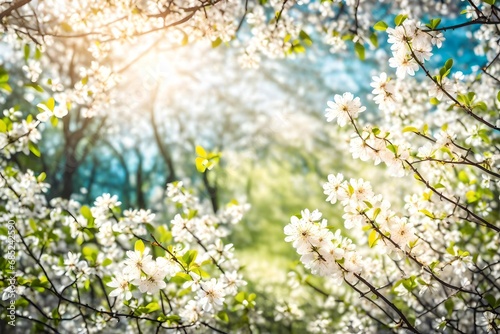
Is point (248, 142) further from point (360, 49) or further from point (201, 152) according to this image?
point (201, 152)

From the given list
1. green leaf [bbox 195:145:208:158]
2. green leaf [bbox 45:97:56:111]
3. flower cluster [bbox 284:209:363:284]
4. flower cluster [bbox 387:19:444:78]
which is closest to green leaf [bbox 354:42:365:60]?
flower cluster [bbox 387:19:444:78]

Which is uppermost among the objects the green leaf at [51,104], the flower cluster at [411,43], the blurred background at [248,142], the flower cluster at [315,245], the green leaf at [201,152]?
the blurred background at [248,142]

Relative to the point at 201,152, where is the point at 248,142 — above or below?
above

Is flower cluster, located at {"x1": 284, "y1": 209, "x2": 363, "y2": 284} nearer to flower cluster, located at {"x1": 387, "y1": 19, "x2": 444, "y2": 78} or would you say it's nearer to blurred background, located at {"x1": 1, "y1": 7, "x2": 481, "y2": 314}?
flower cluster, located at {"x1": 387, "y1": 19, "x2": 444, "y2": 78}

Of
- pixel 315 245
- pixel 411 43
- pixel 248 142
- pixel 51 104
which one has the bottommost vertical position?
pixel 315 245

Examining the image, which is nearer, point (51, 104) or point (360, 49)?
point (51, 104)

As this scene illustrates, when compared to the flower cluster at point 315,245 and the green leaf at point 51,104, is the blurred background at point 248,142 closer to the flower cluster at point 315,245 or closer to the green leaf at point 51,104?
the green leaf at point 51,104

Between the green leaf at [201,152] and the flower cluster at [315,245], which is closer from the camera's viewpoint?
the flower cluster at [315,245]

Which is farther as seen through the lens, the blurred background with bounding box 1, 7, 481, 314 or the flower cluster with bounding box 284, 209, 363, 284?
the blurred background with bounding box 1, 7, 481, 314

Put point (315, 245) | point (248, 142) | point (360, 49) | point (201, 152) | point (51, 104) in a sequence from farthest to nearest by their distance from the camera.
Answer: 1. point (248, 142)
2. point (360, 49)
3. point (51, 104)
4. point (201, 152)
5. point (315, 245)

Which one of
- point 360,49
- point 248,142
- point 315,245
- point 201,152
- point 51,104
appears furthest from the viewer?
point 248,142

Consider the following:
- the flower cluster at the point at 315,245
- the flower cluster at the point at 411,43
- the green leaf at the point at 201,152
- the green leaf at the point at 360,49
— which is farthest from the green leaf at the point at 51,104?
the green leaf at the point at 360,49

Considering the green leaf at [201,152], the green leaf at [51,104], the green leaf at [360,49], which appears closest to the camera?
the green leaf at [201,152]

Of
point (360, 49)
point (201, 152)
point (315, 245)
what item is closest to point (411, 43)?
point (315, 245)
